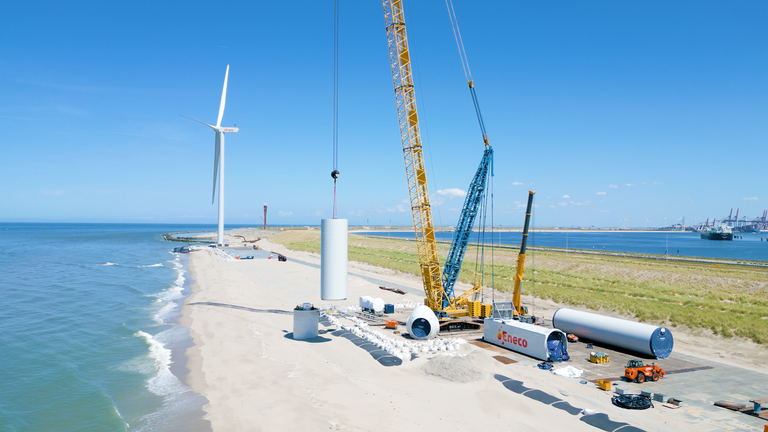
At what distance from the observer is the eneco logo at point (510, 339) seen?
84.5 feet

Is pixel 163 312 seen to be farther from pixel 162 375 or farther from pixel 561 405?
pixel 561 405

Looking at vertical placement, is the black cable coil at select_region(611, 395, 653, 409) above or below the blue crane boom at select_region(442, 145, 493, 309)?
below

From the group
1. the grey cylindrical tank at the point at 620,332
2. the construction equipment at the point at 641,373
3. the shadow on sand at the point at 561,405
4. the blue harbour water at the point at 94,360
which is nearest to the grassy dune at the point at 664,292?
the grey cylindrical tank at the point at 620,332

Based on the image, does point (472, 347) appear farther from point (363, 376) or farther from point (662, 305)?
point (662, 305)

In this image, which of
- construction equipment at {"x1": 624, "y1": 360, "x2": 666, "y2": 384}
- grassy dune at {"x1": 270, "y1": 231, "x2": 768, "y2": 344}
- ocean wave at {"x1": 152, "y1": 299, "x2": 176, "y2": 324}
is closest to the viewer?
construction equipment at {"x1": 624, "y1": 360, "x2": 666, "y2": 384}

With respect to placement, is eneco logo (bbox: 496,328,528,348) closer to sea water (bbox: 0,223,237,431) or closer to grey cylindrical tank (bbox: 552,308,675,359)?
grey cylindrical tank (bbox: 552,308,675,359)

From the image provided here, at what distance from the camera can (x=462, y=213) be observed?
3653 centimetres

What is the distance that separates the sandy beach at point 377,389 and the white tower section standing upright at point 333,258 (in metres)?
3.18

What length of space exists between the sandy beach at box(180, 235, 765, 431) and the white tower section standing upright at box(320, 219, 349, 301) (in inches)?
125

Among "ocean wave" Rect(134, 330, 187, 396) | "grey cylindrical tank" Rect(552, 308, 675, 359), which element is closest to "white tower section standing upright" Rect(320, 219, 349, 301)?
"ocean wave" Rect(134, 330, 187, 396)

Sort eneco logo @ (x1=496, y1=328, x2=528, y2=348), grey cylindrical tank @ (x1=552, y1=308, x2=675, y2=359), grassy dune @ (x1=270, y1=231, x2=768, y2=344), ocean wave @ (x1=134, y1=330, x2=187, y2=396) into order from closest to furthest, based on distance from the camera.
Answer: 1. ocean wave @ (x1=134, y1=330, x2=187, y2=396)
2. grey cylindrical tank @ (x1=552, y1=308, x2=675, y2=359)
3. eneco logo @ (x1=496, y1=328, x2=528, y2=348)
4. grassy dune @ (x1=270, y1=231, x2=768, y2=344)

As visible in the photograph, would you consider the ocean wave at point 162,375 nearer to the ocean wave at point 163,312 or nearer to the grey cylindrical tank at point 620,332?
the ocean wave at point 163,312

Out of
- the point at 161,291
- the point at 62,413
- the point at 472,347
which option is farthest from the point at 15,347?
the point at 472,347

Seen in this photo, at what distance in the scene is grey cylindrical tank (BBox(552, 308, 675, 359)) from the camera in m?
24.5
